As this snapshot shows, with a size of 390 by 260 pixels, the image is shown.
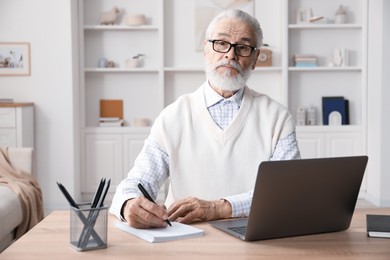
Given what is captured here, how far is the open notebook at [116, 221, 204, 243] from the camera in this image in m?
1.62

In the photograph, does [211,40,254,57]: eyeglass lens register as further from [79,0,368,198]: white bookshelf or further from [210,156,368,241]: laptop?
[79,0,368,198]: white bookshelf

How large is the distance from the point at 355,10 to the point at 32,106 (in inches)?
132

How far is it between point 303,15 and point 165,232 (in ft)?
16.4

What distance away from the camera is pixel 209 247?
1561 millimetres

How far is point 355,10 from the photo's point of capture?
642cm

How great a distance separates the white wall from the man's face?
369 centimetres

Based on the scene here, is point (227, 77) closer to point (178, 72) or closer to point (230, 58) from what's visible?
point (230, 58)

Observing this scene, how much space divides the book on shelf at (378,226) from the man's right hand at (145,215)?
0.56 m

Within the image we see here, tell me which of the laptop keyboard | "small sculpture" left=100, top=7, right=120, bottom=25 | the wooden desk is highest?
"small sculpture" left=100, top=7, right=120, bottom=25

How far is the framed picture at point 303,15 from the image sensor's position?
6.28 meters

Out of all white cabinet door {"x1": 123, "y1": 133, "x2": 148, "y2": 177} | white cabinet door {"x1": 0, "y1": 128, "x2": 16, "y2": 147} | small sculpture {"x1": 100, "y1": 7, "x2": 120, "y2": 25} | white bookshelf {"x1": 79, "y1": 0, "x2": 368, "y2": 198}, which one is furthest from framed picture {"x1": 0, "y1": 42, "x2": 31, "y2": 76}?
white cabinet door {"x1": 123, "y1": 133, "x2": 148, "y2": 177}

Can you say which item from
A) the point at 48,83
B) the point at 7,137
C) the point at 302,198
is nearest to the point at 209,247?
the point at 302,198

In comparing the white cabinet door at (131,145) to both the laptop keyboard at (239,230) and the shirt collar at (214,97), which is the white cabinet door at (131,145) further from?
the laptop keyboard at (239,230)

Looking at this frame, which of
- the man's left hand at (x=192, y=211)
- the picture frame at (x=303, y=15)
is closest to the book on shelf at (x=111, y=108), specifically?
the picture frame at (x=303, y=15)
